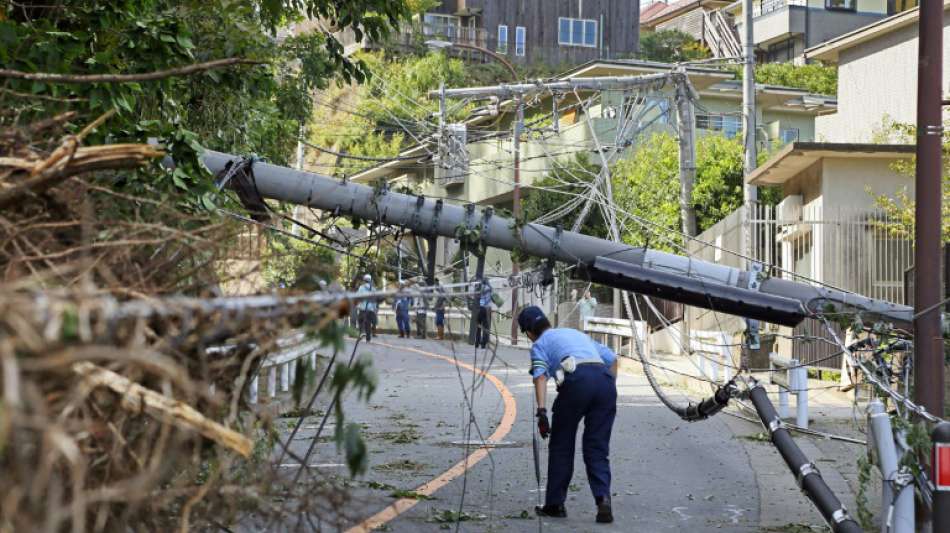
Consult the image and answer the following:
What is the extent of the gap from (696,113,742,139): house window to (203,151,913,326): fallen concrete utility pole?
3424 cm

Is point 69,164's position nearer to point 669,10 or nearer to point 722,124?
point 722,124

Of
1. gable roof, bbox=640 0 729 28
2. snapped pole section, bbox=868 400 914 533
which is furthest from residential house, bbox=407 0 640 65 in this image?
snapped pole section, bbox=868 400 914 533

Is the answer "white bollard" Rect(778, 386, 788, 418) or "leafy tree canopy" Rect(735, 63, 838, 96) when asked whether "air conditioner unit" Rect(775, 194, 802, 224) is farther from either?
"leafy tree canopy" Rect(735, 63, 838, 96)

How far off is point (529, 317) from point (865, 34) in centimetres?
2300

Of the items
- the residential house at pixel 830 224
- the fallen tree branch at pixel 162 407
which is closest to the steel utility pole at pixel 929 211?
the fallen tree branch at pixel 162 407

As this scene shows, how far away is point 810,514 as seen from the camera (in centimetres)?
1097

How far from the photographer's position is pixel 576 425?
10.9m

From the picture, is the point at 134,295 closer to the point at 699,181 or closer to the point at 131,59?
the point at 131,59

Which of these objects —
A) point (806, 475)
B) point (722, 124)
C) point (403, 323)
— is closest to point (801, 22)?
point (722, 124)

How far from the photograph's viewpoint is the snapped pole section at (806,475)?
8234 millimetres

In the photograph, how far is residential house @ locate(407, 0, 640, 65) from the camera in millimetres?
65938

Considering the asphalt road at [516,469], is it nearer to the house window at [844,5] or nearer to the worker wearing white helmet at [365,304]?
the worker wearing white helmet at [365,304]

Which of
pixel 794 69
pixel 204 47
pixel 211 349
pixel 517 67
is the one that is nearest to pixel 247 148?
pixel 204 47

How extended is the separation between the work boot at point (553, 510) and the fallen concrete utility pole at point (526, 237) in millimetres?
1866
